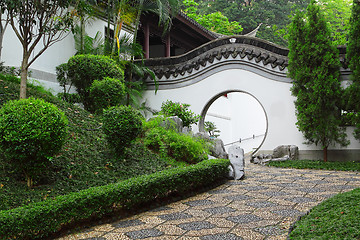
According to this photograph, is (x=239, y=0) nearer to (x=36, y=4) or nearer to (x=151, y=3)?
(x=151, y=3)

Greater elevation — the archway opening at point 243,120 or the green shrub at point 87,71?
the green shrub at point 87,71

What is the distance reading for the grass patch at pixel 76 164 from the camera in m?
4.61

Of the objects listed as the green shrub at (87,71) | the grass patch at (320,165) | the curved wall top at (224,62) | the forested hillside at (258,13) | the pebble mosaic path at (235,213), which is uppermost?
the forested hillside at (258,13)

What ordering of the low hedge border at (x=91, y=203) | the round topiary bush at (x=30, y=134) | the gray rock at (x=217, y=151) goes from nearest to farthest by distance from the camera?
the low hedge border at (x=91, y=203)
the round topiary bush at (x=30, y=134)
the gray rock at (x=217, y=151)

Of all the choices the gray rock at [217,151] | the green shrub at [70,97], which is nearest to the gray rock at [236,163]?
the gray rock at [217,151]

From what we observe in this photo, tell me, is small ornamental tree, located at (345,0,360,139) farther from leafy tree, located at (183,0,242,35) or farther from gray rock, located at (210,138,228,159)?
leafy tree, located at (183,0,242,35)

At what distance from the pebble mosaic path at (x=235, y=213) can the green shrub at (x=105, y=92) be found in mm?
3596

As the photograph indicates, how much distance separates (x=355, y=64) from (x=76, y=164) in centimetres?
767

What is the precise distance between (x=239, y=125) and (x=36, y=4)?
15.8m

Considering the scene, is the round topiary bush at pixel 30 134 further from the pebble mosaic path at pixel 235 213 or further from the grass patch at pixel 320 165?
the grass patch at pixel 320 165

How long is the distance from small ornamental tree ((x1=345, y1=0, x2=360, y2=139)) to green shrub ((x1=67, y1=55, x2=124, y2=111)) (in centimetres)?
621

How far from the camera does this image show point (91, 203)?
14.1ft

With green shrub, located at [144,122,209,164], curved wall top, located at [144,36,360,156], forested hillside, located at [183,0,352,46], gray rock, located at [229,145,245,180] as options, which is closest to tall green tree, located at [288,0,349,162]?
curved wall top, located at [144,36,360,156]

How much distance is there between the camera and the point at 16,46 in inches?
358
